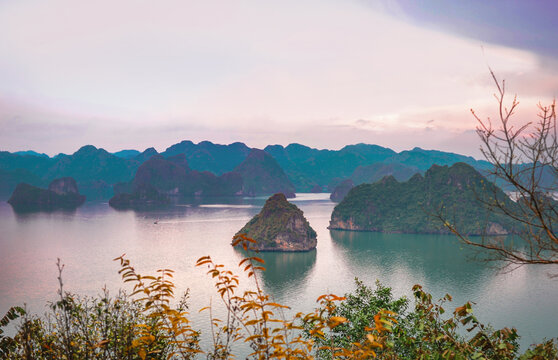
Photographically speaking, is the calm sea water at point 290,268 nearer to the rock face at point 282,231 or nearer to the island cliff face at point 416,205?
the rock face at point 282,231

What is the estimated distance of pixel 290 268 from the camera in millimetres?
79875

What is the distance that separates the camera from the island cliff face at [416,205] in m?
129

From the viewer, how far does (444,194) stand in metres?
147

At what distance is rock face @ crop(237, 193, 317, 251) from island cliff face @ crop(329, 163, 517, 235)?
4235cm

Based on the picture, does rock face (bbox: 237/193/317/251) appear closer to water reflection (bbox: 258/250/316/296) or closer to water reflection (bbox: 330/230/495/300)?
water reflection (bbox: 258/250/316/296)

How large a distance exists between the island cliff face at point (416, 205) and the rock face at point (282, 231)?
42.3 metres

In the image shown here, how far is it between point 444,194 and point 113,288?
125m

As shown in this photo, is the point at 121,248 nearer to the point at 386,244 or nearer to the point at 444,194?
the point at 386,244

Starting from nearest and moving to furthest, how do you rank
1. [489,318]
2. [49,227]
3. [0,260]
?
[489,318] < [0,260] < [49,227]

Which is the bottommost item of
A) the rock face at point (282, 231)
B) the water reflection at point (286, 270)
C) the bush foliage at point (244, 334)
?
the water reflection at point (286, 270)

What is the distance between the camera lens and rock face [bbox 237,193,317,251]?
95.6 m

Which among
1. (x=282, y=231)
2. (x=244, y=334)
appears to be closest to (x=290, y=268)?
(x=282, y=231)

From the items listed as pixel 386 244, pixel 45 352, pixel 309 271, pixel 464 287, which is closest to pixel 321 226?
pixel 386 244

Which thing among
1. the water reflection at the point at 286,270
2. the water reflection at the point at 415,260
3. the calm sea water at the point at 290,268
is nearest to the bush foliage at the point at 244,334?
the calm sea water at the point at 290,268
